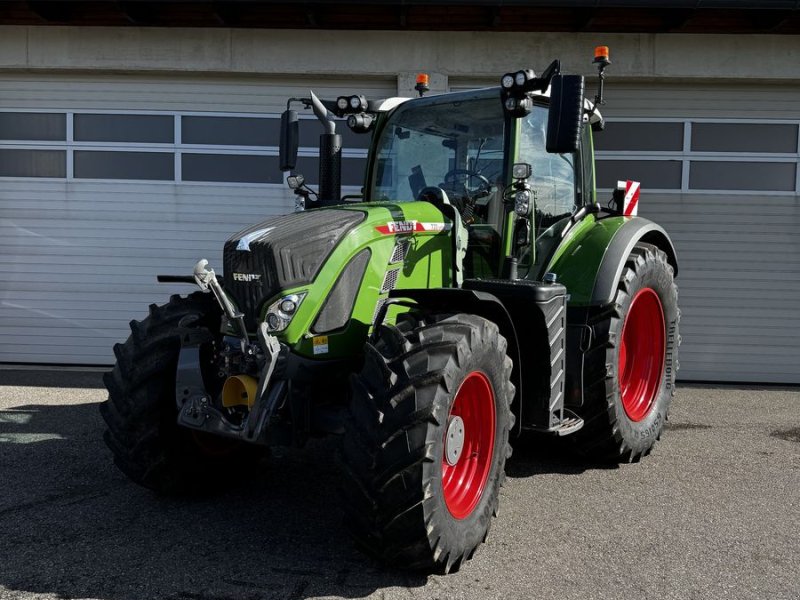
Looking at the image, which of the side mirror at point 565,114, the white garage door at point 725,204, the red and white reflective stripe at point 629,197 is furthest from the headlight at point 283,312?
the white garage door at point 725,204

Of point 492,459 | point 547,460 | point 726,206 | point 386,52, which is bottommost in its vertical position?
point 547,460

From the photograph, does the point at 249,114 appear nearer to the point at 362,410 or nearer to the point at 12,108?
the point at 12,108

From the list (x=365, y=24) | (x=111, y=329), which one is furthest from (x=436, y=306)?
(x=111, y=329)

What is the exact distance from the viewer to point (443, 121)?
466 cm

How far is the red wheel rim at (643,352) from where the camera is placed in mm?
5227

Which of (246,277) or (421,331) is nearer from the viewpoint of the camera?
(421,331)

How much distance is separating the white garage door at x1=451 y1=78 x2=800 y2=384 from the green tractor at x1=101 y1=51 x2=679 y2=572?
10.3 ft

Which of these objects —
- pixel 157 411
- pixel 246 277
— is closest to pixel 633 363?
pixel 246 277

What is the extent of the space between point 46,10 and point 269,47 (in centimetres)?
225

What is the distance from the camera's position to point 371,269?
3705 mm

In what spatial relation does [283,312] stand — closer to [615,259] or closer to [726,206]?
[615,259]

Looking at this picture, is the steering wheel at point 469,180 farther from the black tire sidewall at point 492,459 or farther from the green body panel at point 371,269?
the black tire sidewall at point 492,459

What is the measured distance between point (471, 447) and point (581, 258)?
163 centimetres

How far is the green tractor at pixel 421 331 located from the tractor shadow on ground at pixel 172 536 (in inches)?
8.7
